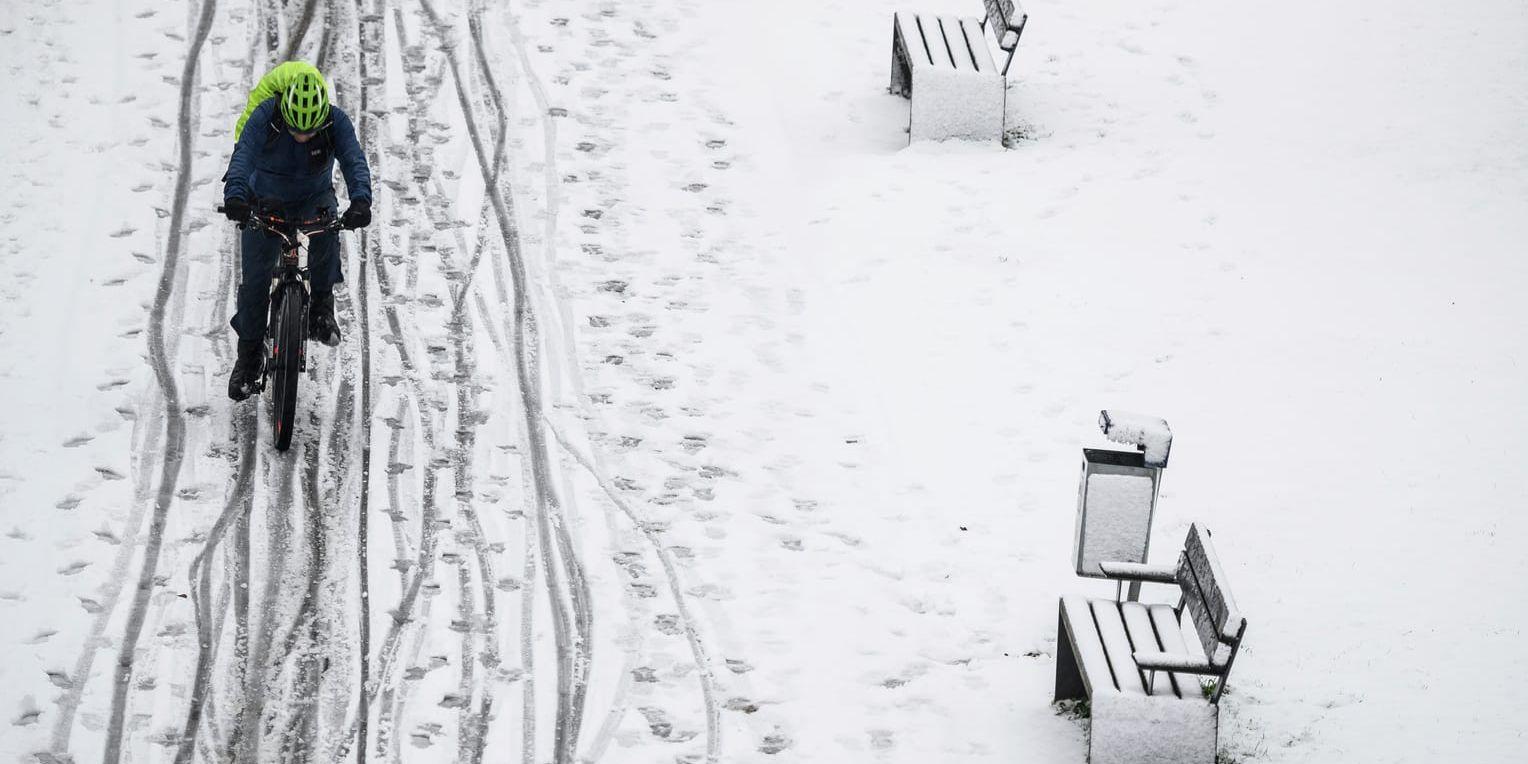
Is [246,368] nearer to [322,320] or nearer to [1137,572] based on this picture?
[322,320]

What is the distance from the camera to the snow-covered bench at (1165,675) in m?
5.86

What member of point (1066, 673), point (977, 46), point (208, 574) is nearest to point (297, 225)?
point (208, 574)

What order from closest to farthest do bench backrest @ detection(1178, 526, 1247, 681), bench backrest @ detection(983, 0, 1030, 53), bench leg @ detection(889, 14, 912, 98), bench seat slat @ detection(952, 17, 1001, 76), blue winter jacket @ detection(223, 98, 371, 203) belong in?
1. bench backrest @ detection(1178, 526, 1247, 681)
2. blue winter jacket @ detection(223, 98, 371, 203)
3. bench backrest @ detection(983, 0, 1030, 53)
4. bench seat slat @ detection(952, 17, 1001, 76)
5. bench leg @ detection(889, 14, 912, 98)

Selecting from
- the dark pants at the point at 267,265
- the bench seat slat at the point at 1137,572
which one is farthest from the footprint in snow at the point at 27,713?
the bench seat slat at the point at 1137,572

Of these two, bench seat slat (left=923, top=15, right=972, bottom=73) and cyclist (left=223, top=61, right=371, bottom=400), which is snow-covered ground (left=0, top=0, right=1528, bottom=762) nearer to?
cyclist (left=223, top=61, right=371, bottom=400)

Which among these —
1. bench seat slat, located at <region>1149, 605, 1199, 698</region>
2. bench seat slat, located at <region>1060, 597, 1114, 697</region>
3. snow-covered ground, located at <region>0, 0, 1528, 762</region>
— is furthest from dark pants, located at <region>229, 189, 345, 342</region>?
bench seat slat, located at <region>1149, 605, 1199, 698</region>

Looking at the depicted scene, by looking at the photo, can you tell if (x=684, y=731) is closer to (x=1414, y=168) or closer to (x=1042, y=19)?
(x=1414, y=168)

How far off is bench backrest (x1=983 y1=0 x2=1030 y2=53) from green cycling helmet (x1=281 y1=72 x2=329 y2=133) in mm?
5737

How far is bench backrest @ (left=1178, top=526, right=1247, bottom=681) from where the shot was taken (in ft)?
18.3

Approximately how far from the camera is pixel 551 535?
7.65 meters

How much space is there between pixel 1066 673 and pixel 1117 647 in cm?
41

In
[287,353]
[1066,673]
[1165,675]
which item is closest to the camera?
[1165,675]

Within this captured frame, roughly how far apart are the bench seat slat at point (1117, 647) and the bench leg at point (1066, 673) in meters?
0.19

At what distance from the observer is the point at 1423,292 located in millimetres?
9805
